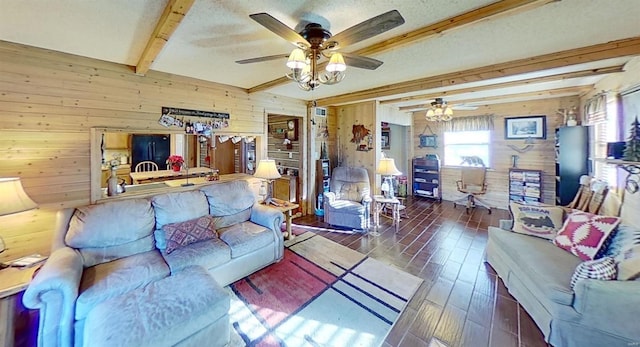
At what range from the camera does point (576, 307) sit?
66.3 inches

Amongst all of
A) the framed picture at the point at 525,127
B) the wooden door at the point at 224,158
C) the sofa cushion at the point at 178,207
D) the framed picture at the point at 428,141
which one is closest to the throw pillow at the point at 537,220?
the framed picture at the point at 525,127

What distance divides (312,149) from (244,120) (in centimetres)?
159

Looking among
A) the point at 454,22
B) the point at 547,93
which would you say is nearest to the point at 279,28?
the point at 454,22

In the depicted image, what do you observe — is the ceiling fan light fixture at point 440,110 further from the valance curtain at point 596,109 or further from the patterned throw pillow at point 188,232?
the patterned throw pillow at point 188,232

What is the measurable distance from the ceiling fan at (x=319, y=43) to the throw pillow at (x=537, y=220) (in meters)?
2.51

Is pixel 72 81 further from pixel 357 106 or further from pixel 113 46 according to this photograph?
pixel 357 106

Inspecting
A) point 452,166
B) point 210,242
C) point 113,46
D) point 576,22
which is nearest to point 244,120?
point 113,46

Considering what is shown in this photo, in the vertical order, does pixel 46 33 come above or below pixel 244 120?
above

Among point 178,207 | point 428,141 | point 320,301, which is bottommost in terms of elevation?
point 320,301

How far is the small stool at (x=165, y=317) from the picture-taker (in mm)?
1447

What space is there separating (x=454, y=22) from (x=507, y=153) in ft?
16.7

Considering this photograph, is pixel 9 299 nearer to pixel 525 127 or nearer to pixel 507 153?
pixel 507 153

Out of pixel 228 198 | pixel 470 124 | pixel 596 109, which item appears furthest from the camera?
pixel 470 124

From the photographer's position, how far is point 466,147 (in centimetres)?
619
